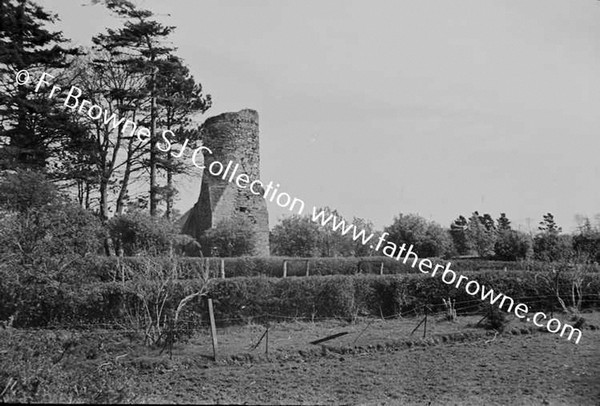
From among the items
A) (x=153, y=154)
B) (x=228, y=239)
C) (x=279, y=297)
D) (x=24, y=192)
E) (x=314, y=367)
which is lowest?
(x=314, y=367)

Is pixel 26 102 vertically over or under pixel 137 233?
over

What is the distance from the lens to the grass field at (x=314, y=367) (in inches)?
411

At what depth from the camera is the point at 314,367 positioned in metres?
13.2

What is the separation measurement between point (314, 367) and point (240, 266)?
7494mm

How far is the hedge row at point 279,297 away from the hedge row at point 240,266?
0.51 m

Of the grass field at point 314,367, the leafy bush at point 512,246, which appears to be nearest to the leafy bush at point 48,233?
the grass field at point 314,367

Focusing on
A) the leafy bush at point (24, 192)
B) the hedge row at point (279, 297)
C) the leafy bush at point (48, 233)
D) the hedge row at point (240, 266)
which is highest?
the leafy bush at point (24, 192)

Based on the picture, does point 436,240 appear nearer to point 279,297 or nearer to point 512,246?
point 512,246

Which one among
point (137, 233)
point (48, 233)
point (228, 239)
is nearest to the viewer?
point (48, 233)

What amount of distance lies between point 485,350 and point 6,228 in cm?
1064

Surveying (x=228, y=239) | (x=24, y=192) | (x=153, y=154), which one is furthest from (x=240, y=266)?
(x=24, y=192)

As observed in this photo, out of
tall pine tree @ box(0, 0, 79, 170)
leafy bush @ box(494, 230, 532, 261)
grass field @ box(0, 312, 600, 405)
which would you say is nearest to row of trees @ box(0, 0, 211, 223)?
tall pine tree @ box(0, 0, 79, 170)

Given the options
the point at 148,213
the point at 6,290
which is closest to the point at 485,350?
the point at 6,290

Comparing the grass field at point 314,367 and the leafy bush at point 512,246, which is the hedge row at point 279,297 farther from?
the leafy bush at point 512,246
